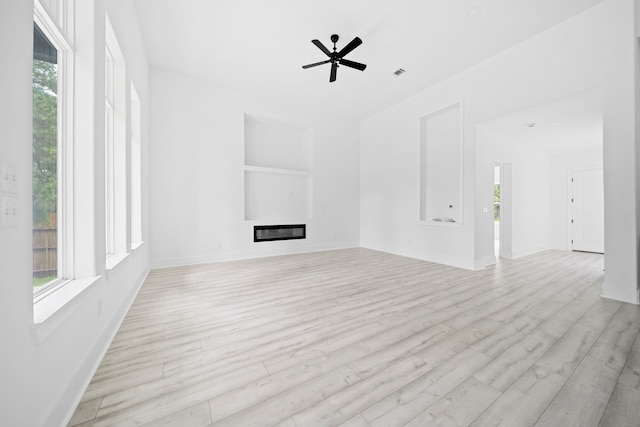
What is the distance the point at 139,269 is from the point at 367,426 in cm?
368

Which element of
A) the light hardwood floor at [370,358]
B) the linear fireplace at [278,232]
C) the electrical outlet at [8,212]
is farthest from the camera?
the linear fireplace at [278,232]

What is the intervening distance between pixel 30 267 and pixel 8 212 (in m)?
0.28

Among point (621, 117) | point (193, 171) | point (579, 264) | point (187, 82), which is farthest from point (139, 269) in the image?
point (579, 264)

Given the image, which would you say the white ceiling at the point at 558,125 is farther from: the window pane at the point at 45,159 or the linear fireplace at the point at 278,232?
the window pane at the point at 45,159

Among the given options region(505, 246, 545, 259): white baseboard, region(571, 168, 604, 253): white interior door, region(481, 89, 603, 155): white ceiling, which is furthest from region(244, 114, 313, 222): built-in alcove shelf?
region(571, 168, 604, 253): white interior door

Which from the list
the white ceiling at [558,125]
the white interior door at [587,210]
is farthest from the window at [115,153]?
the white interior door at [587,210]

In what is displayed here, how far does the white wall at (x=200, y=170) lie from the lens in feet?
15.3

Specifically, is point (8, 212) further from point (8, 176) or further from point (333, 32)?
point (333, 32)

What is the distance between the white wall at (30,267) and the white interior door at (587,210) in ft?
31.3

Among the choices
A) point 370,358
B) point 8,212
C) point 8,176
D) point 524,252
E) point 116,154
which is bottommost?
point 370,358

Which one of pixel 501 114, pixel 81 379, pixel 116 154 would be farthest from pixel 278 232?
pixel 501 114

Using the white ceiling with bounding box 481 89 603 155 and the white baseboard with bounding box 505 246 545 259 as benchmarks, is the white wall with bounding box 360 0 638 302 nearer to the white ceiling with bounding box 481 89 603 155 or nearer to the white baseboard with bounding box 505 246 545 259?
the white ceiling with bounding box 481 89 603 155

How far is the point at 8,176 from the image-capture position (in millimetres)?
938

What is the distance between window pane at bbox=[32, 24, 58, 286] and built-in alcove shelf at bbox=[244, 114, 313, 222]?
3.95m
